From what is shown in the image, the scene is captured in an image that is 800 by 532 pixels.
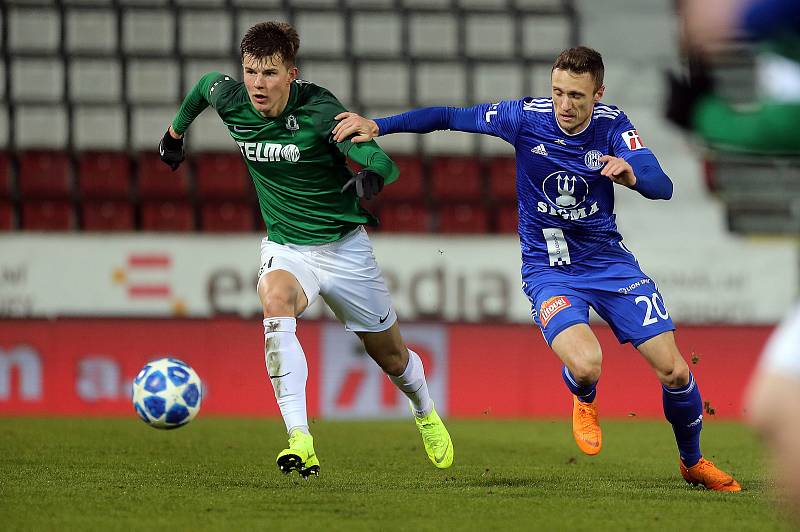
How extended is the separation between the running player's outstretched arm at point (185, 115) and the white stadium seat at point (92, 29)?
9.07 meters

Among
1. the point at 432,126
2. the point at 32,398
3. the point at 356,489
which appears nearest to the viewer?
the point at 356,489

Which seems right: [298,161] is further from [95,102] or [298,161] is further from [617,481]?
[95,102]

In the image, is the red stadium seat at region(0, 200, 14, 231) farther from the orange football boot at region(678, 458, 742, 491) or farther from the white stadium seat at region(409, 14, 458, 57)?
the orange football boot at region(678, 458, 742, 491)

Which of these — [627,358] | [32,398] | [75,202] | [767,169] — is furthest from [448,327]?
[767,169]

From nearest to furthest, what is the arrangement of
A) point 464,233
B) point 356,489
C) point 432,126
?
1. point 356,489
2. point 432,126
3. point 464,233

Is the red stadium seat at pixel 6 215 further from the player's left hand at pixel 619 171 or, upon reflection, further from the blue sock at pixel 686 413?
the player's left hand at pixel 619 171

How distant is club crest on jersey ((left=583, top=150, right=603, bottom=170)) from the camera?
6.32 m

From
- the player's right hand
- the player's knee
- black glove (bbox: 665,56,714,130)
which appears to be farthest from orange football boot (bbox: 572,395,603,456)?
black glove (bbox: 665,56,714,130)

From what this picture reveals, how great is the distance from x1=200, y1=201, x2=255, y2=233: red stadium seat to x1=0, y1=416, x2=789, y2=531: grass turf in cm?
445

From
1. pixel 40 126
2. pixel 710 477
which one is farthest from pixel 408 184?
pixel 710 477

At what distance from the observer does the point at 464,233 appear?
13.6 m

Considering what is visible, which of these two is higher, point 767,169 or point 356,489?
point 767,169

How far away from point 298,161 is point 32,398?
19.4 feet

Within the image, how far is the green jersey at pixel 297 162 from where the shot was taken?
6.37 m
